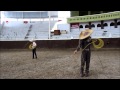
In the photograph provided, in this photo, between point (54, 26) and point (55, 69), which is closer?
point (55, 69)

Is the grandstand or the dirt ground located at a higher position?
the grandstand

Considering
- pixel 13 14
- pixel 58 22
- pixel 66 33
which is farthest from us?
pixel 13 14

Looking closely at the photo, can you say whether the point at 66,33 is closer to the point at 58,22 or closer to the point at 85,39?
the point at 58,22

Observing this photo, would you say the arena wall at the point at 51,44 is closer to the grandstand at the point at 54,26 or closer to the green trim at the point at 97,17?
the grandstand at the point at 54,26

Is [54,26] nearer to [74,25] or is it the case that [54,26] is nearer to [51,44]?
[74,25]

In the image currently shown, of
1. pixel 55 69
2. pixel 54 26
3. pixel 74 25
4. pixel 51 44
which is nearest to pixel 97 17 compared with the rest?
pixel 74 25

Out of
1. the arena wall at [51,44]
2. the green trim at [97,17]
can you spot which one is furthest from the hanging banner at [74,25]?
the arena wall at [51,44]

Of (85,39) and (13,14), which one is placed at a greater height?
(13,14)

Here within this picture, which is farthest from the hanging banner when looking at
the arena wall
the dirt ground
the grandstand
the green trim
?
the dirt ground

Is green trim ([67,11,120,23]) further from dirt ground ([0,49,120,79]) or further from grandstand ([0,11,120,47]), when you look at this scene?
dirt ground ([0,49,120,79])
